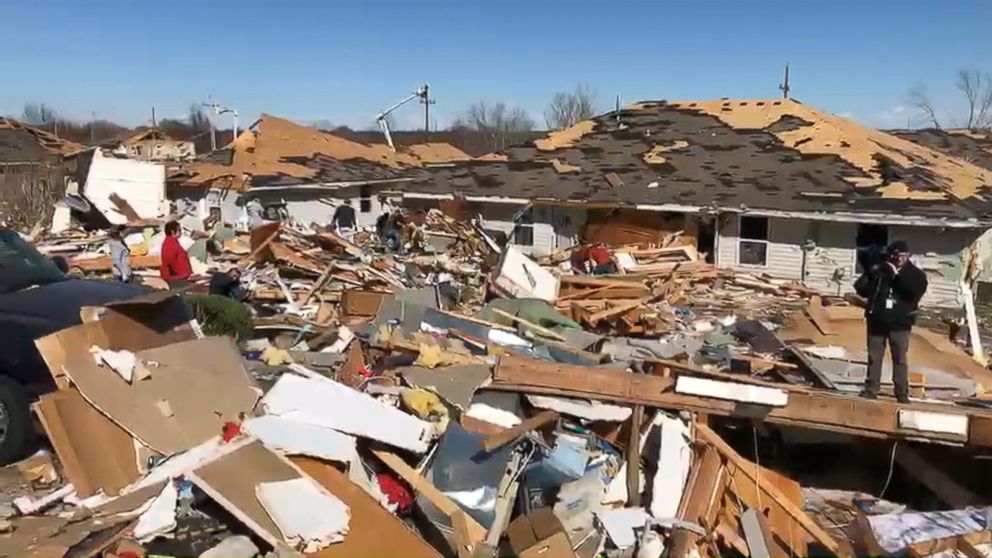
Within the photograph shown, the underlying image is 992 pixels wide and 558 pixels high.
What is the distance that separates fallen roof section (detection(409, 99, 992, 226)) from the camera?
17438mm

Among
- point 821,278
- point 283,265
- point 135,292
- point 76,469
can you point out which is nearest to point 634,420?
point 76,469

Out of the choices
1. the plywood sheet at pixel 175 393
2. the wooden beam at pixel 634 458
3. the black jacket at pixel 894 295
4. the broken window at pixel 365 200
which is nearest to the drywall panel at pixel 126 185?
the broken window at pixel 365 200

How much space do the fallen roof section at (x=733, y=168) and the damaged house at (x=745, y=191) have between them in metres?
0.05

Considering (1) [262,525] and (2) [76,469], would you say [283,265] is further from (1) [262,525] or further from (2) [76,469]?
(1) [262,525]

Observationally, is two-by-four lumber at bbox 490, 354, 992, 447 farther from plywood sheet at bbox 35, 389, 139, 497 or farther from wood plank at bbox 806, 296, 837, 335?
wood plank at bbox 806, 296, 837, 335

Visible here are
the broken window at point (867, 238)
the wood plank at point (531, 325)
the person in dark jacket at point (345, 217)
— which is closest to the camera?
the wood plank at point (531, 325)

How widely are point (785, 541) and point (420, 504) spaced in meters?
2.88

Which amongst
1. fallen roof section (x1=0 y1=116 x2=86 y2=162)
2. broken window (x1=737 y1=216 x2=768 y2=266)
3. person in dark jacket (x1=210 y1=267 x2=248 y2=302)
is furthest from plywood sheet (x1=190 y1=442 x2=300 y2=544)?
fallen roof section (x1=0 y1=116 x2=86 y2=162)

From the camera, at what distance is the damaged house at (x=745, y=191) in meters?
16.8

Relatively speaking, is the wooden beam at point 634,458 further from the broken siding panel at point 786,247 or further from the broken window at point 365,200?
the broken window at point 365,200

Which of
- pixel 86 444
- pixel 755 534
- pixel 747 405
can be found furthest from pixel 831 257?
pixel 86 444

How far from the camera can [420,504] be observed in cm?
623

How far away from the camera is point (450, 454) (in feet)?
21.5

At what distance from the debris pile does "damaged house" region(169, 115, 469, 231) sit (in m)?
16.8
